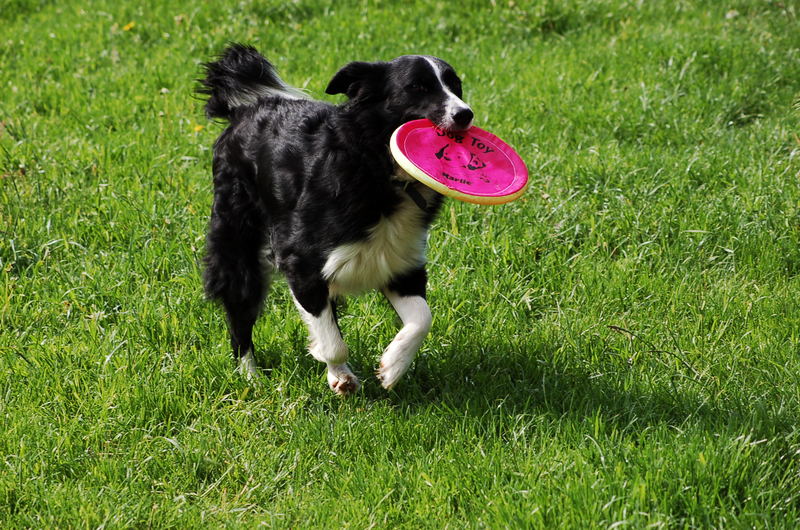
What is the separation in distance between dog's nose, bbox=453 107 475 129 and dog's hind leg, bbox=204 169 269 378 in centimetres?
113

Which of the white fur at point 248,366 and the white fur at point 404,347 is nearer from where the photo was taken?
the white fur at point 404,347

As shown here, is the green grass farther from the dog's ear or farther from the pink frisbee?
the dog's ear

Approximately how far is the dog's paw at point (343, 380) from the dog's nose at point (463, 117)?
1126 mm

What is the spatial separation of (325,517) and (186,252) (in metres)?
2.16

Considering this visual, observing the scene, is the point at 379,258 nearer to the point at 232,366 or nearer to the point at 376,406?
the point at 376,406

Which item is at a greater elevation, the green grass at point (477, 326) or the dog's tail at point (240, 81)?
the dog's tail at point (240, 81)

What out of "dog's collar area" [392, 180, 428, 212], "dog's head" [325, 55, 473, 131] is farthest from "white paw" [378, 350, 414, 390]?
"dog's head" [325, 55, 473, 131]

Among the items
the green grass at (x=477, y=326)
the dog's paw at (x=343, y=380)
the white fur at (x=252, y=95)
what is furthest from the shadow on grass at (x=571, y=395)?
the white fur at (x=252, y=95)

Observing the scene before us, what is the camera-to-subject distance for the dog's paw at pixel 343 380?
366 cm

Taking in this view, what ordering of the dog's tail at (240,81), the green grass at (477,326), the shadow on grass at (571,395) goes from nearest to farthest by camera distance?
the green grass at (477,326) < the shadow on grass at (571,395) < the dog's tail at (240,81)

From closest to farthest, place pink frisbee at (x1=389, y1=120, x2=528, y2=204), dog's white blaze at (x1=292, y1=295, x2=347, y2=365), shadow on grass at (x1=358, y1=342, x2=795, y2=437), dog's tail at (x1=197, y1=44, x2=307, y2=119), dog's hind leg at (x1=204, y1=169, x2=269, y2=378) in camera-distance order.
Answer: pink frisbee at (x1=389, y1=120, x2=528, y2=204) < shadow on grass at (x1=358, y1=342, x2=795, y2=437) < dog's white blaze at (x1=292, y1=295, x2=347, y2=365) < dog's hind leg at (x1=204, y1=169, x2=269, y2=378) < dog's tail at (x1=197, y1=44, x2=307, y2=119)

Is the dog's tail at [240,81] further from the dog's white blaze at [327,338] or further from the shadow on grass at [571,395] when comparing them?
the shadow on grass at [571,395]

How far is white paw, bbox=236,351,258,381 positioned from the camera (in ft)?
12.5

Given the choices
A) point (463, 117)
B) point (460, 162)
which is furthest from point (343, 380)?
point (463, 117)
